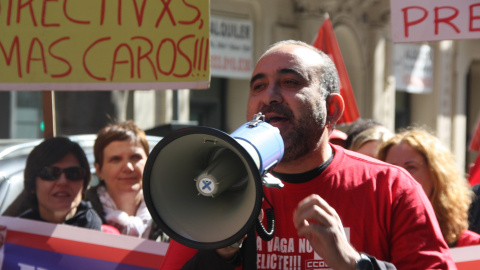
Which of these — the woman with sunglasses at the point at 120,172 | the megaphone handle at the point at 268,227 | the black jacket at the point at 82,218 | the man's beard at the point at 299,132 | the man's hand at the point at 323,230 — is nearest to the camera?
the man's hand at the point at 323,230

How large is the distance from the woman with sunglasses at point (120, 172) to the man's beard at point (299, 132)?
6.76 feet

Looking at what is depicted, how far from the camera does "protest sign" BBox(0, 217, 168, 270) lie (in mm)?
3201

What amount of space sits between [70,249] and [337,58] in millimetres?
3246

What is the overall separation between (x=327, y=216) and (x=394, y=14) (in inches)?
81.4

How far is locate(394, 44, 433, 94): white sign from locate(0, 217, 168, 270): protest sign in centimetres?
1384

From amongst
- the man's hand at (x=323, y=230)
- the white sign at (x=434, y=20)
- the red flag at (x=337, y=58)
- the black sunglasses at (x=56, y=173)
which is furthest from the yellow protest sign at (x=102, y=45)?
the red flag at (x=337, y=58)

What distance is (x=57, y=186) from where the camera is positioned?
379 centimetres

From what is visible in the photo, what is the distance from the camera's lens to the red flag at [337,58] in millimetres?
6043

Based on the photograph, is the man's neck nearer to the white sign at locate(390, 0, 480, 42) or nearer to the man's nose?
the man's nose

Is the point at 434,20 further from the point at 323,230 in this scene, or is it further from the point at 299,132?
the point at 323,230

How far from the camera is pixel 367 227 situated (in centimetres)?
214

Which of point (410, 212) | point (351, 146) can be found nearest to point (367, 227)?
point (410, 212)

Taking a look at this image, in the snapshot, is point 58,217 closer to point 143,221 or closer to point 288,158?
point 143,221

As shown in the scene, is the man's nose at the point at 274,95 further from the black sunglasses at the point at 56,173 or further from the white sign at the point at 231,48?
the white sign at the point at 231,48
